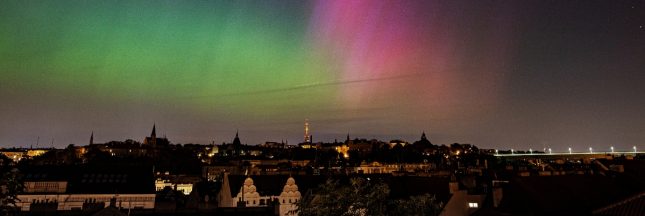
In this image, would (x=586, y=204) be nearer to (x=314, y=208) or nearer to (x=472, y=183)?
(x=472, y=183)

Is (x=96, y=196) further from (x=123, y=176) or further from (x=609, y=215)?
(x=609, y=215)

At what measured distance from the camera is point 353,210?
86.4 ft

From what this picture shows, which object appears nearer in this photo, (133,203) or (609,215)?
(609,215)

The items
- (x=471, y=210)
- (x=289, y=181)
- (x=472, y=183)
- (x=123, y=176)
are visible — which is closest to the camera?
(x=471, y=210)

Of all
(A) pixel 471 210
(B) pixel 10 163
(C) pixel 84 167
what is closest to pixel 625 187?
(A) pixel 471 210

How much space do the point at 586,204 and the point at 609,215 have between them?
1423 cm

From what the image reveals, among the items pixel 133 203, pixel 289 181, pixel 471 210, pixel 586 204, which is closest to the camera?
pixel 586 204

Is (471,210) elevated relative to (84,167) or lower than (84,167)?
lower

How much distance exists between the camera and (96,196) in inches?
2333

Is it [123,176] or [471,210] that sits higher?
[123,176]

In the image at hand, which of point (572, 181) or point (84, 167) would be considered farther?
point (84, 167)

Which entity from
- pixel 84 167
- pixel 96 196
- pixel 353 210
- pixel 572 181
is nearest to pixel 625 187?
pixel 572 181

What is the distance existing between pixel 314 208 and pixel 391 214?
15.5 feet

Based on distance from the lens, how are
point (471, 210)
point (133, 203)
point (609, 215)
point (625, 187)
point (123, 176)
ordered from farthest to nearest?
1. point (123, 176)
2. point (133, 203)
3. point (471, 210)
4. point (625, 187)
5. point (609, 215)
